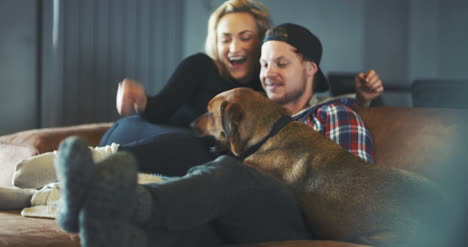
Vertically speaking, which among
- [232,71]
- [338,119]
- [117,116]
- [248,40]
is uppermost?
[248,40]

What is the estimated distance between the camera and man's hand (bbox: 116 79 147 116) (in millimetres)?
2264

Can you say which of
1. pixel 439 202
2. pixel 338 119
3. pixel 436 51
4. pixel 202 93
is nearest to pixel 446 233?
pixel 439 202

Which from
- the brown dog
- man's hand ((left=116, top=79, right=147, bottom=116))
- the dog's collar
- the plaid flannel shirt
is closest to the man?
the brown dog

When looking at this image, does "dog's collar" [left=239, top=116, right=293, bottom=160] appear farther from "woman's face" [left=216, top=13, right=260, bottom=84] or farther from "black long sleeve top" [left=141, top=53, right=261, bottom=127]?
"woman's face" [left=216, top=13, right=260, bottom=84]

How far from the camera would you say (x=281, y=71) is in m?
2.30

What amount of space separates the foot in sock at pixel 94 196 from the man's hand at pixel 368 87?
5.23 ft

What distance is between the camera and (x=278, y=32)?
2322mm

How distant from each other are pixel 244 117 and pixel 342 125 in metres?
0.42

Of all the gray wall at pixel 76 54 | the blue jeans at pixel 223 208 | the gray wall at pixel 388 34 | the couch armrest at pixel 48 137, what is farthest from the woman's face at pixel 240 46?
the gray wall at pixel 388 34

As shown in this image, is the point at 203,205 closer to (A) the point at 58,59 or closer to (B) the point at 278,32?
(B) the point at 278,32

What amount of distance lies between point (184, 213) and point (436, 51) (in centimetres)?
440

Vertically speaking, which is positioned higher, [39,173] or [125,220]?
[125,220]

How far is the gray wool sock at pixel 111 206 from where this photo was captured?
1.03 meters

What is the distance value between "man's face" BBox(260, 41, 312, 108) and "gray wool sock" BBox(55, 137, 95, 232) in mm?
1365
